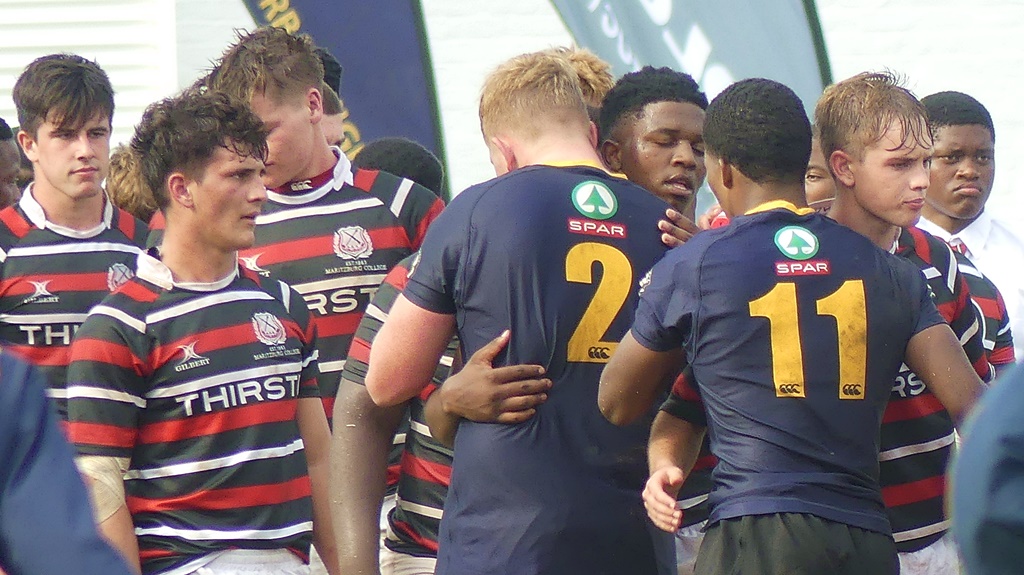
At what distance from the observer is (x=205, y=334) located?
9.44 feet

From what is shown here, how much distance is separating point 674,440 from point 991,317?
1316 millimetres

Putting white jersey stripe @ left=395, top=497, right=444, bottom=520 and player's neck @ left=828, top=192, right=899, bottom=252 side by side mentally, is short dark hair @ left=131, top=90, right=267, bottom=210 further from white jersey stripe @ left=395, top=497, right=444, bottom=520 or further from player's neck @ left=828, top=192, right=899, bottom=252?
player's neck @ left=828, top=192, right=899, bottom=252

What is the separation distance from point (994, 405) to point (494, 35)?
226 inches

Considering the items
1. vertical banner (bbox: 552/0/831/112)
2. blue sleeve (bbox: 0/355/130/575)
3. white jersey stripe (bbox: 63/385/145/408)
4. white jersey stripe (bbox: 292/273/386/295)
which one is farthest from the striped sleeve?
vertical banner (bbox: 552/0/831/112)

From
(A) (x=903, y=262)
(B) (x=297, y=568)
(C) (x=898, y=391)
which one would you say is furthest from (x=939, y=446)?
(B) (x=297, y=568)

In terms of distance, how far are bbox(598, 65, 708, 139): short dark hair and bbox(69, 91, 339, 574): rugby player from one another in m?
0.85

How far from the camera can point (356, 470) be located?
3.05 meters

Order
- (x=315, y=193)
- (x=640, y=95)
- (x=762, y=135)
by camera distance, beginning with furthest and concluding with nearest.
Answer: (x=315, y=193) → (x=640, y=95) → (x=762, y=135)

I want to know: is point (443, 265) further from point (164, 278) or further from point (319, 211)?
point (319, 211)

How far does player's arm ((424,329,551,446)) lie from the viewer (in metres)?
2.69

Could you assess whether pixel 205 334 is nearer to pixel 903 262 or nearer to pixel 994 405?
pixel 903 262

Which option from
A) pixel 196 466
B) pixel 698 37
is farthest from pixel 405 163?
pixel 698 37

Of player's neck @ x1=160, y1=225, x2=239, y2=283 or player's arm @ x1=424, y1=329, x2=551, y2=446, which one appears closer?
player's arm @ x1=424, y1=329, x2=551, y2=446

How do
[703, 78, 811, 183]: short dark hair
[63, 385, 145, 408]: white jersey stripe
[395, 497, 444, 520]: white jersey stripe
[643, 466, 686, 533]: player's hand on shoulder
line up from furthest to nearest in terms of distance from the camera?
[395, 497, 444, 520]: white jersey stripe < [63, 385, 145, 408]: white jersey stripe < [703, 78, 811, 183]: short dark hair < [643, 466, 686, 533]: player's hand on shoulder
